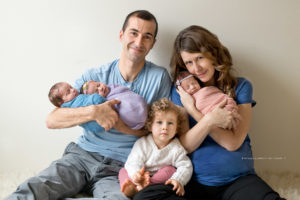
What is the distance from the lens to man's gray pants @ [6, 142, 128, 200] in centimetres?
138

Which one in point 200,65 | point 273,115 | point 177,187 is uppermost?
point 200,65

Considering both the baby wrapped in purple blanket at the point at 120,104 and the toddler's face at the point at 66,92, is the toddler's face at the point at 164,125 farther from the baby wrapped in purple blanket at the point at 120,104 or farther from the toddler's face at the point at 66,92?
the toddler's face at the point at 66,92

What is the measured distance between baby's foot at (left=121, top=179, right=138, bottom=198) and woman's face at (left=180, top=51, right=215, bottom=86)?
73 cm

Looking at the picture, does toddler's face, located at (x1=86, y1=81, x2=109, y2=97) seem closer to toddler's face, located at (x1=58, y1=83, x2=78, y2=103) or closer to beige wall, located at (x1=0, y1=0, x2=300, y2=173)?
toddler's face, located at (x1=58, y1=83, x2=78, y2=103)

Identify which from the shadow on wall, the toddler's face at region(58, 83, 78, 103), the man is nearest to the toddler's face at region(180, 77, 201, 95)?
the man

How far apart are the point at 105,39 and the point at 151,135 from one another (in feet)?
2.44

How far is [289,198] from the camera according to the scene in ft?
5.68

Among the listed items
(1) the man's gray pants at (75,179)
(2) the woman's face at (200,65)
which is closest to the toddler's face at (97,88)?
(1) the man's gray pants at (75,179)

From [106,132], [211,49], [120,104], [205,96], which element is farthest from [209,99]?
[106,132]

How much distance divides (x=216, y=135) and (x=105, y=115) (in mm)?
624

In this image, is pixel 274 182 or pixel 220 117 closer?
pixel 220 117

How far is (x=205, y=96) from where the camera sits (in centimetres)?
160

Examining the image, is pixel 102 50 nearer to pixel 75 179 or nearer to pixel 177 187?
pixel 75 179

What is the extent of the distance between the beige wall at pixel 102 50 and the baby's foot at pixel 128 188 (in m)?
0.78
